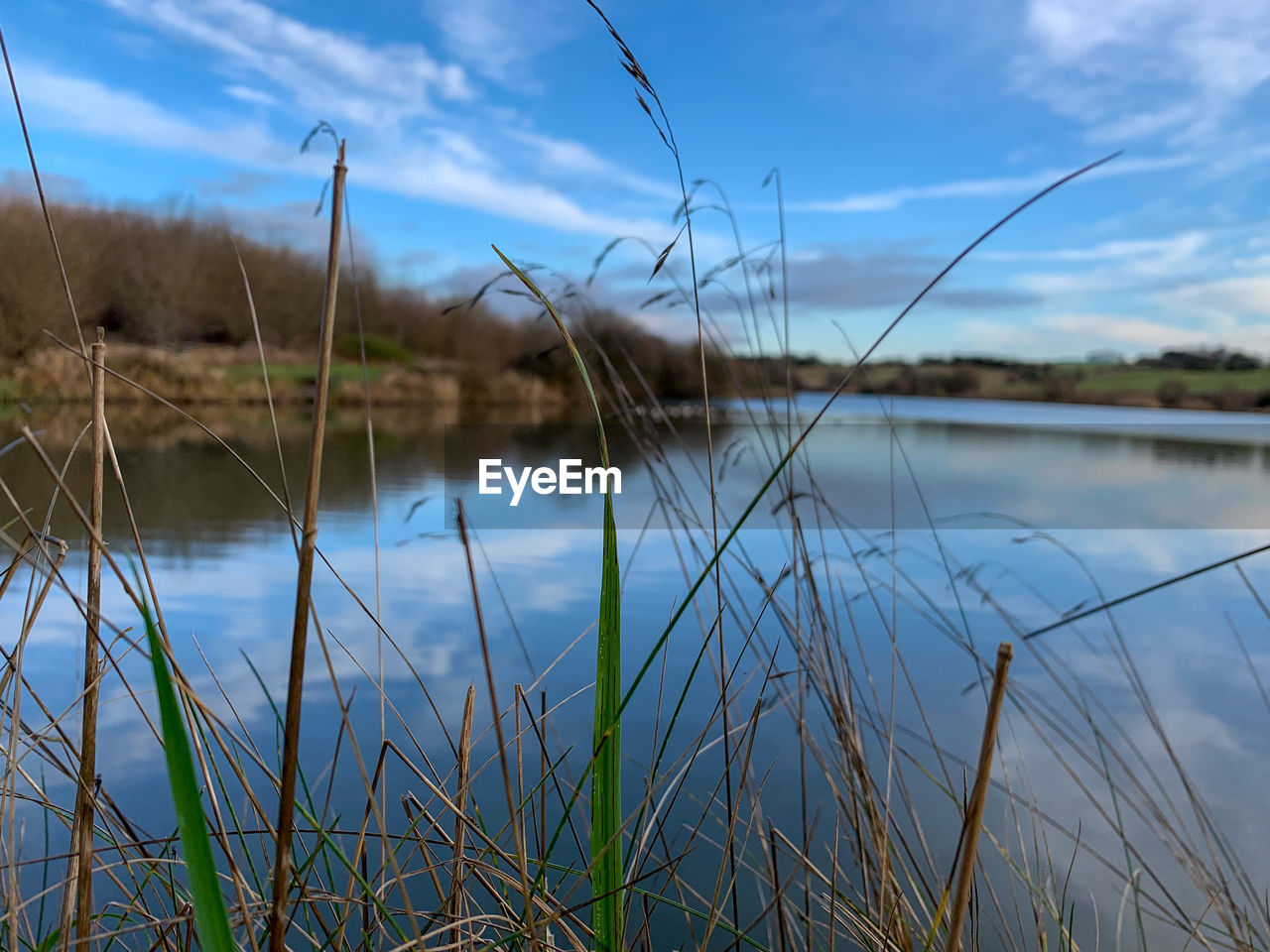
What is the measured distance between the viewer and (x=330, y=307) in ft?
0.81

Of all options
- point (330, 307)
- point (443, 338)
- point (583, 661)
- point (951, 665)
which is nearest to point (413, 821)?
point (330, 307)

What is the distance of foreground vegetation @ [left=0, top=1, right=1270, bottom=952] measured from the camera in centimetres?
35

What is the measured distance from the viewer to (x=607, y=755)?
0.37 meters

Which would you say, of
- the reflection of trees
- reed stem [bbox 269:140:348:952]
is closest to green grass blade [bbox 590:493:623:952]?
reed stem [bbox 269:140:348:952]

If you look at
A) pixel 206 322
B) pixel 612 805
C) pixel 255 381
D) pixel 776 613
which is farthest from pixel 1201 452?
pixel 206 322

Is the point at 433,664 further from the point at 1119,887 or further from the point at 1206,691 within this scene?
the point at 1206,691

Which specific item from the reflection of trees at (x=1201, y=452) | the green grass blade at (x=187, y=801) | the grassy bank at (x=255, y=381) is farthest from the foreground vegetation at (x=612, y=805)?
the grassy bank at (x=255, y=381)

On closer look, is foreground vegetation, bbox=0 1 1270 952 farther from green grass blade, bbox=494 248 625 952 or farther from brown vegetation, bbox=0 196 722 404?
brown vegetation, bbox=0 196 722 404

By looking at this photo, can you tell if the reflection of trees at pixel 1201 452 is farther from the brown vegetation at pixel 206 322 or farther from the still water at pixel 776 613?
the brown vegetation at pixel 206 322

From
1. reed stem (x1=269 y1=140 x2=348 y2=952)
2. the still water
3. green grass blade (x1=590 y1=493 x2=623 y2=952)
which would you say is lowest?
the still water

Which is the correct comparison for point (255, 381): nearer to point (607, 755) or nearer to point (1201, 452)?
point (1201, 452)

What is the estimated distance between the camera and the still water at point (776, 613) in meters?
1.06

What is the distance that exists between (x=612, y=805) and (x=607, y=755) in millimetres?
25

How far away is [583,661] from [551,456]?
2716 mm
